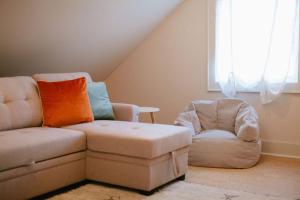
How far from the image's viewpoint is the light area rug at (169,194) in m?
3.02

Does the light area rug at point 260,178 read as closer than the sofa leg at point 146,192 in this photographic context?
No

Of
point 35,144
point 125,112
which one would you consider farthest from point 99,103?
point 35,144

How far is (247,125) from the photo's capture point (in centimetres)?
383

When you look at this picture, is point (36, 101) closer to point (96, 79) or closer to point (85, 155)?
point (85, 155)

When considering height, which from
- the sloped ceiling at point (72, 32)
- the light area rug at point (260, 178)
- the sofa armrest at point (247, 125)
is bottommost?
the light area rug at point (260, 178)

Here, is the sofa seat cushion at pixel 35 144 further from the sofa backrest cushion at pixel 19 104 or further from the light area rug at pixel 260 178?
the light area rug at pixel 260 178

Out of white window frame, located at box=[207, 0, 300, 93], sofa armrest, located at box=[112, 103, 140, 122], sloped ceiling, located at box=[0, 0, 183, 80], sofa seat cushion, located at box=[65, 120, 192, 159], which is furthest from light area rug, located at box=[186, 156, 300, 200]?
sloped ceiling, located at box=[0, 0, 183, 80]

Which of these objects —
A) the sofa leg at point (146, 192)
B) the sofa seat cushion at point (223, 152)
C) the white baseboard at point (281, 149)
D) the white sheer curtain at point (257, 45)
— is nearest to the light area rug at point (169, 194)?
the sofa leg at point (146, 192)

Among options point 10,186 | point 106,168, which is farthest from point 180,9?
point 10,186

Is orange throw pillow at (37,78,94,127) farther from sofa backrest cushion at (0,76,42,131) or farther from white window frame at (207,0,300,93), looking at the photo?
white window frame at (207,0,300,93)

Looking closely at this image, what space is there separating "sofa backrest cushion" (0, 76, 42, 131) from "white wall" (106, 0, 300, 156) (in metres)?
1.85

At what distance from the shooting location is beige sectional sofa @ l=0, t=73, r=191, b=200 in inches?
112

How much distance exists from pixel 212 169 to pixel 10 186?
1.88m

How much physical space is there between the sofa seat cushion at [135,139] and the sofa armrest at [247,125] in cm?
67
